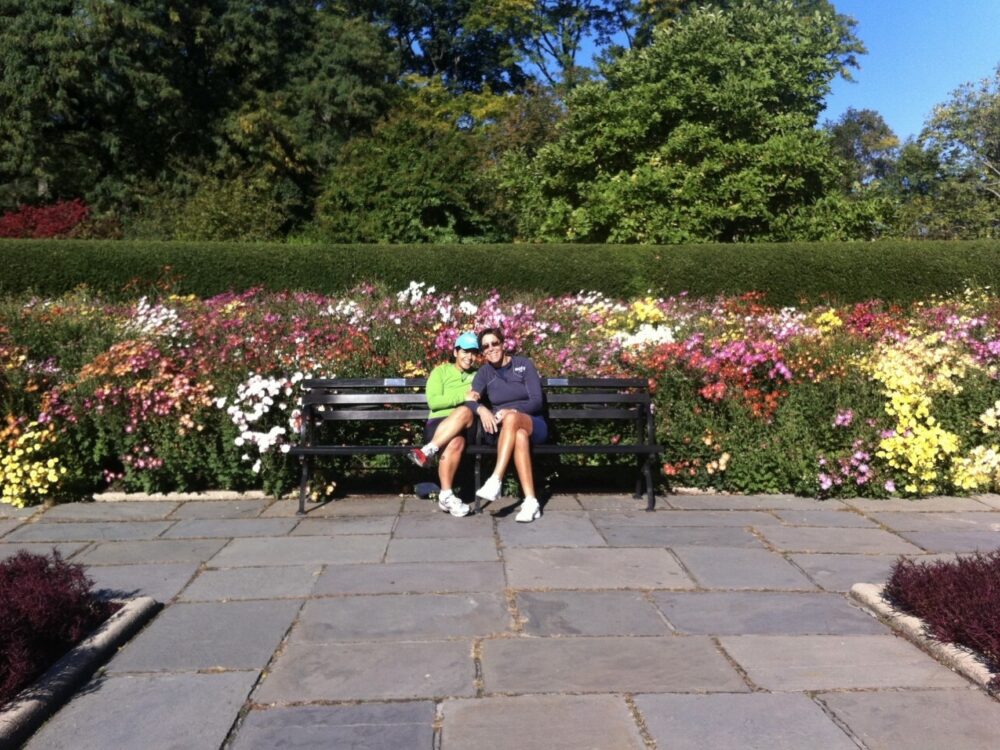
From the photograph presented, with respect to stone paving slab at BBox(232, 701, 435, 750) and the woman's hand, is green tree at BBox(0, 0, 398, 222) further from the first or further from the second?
stone paving slab at BBox(232, 701, 435, 750)

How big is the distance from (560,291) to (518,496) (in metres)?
7.27

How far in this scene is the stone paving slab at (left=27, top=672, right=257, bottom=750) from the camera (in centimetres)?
293

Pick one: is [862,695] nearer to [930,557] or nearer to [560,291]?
[930,557]

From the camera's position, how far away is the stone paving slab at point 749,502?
605 cm

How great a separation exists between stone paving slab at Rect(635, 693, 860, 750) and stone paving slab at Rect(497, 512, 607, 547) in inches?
78.0

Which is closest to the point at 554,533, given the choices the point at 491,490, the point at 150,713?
the point at 491,490

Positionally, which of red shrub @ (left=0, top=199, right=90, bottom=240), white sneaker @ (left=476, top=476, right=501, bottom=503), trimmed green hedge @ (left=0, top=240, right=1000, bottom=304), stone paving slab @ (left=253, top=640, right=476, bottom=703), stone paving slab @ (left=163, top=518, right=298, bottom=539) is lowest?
stone paving slab @ (left=163, top=518, right=298, bottom=539)

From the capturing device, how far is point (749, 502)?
6188 mm

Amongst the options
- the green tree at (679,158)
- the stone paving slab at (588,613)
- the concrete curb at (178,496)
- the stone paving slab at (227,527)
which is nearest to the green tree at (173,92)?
the green tree at (679,158)

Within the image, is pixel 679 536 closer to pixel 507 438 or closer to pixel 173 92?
pixel 507 438

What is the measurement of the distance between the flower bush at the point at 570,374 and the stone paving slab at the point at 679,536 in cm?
103

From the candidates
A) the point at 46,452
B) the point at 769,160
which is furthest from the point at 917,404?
the point at 769,160

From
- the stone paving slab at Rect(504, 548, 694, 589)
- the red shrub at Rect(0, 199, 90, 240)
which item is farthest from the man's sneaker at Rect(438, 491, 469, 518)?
the red shrub at Rect(0, 199, 90, 240)

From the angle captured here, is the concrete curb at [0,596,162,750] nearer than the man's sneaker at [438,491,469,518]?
Yes
